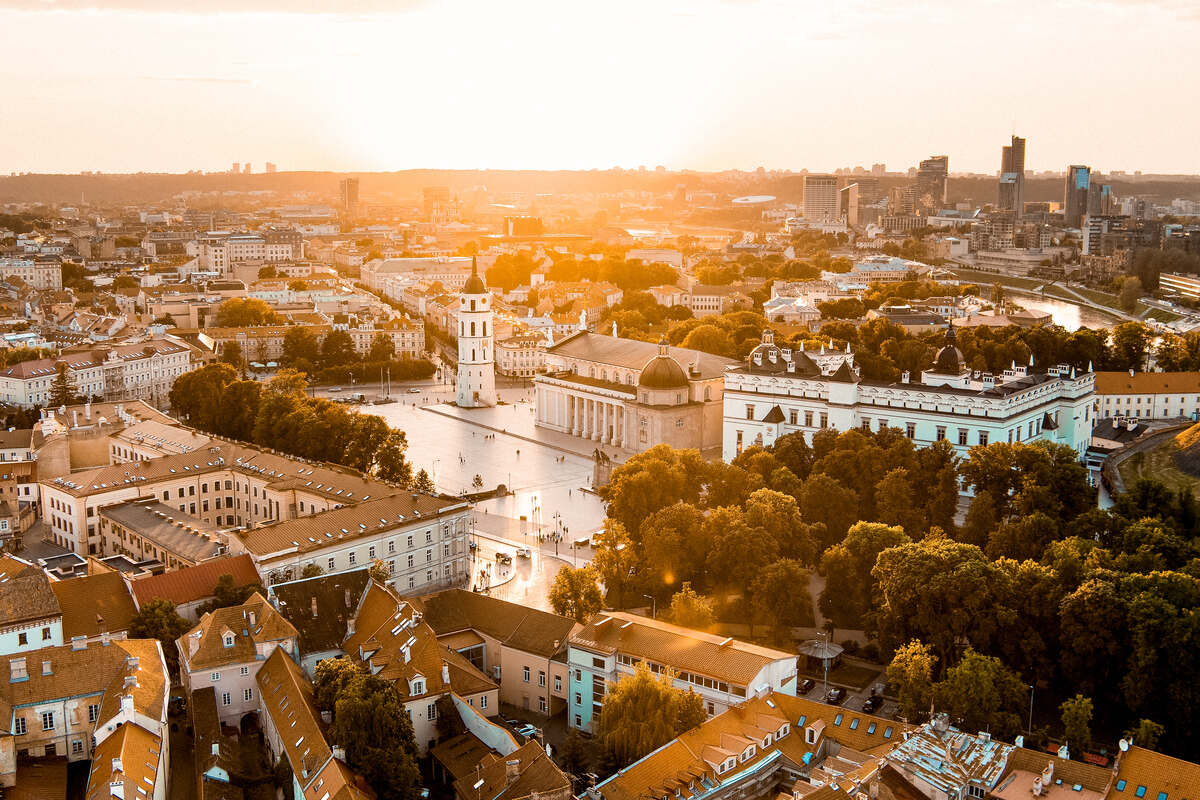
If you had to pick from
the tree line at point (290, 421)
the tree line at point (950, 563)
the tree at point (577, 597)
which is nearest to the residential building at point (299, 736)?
the tree at point (577, 597)

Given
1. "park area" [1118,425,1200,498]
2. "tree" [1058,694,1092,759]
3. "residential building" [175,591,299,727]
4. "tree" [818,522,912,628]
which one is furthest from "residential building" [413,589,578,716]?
"park area" [1118,425,1200,498]

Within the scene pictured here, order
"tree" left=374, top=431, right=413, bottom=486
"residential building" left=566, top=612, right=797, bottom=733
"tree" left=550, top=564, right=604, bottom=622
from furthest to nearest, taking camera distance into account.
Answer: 1. "tree" left=374, top=431, right=413, bottom=486
2. "tree" left=550, top=564, right=604, bottom=622
3. "residential building" left=566, top=612, right=797, bottom=733

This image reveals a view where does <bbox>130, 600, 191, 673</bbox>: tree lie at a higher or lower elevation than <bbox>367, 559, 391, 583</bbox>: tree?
lower

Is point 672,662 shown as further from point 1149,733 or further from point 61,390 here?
point 61,390

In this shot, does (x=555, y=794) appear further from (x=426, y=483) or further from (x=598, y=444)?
(x=598, y=444)

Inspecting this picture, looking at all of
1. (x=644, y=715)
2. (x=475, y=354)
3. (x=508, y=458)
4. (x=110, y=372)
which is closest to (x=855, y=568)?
(x=644, y=715)

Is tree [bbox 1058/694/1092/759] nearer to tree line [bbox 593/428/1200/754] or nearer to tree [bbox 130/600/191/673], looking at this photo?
tree line [bbox 593/428/1200/754]

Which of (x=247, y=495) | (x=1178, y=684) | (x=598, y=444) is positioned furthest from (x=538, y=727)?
(x=598, y=444)
